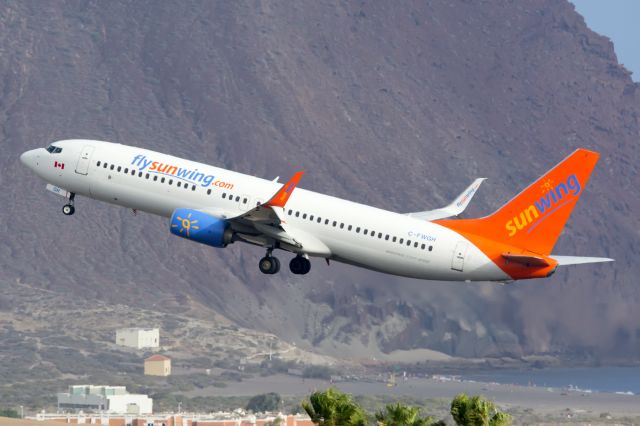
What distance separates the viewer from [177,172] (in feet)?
338

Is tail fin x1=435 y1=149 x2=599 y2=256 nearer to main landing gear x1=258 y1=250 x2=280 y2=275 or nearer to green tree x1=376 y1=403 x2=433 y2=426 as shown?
main landing gear x1=258 y1=250 x2=280 y2=275

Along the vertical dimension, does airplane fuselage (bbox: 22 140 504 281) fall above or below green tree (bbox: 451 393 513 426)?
above

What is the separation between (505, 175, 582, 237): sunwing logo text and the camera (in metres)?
100

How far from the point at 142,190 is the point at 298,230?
33.9ft

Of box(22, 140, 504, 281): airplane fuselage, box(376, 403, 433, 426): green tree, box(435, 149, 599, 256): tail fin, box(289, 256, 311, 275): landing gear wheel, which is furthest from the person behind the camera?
box(289, 256, 311, 275): landing gear wheel

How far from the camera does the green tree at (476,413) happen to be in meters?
60.7

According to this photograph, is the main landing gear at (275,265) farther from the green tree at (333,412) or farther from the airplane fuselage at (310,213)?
the green tree at (333,412)

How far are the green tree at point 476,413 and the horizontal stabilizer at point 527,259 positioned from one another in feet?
119

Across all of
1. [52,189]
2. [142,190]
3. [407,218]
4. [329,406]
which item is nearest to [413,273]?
[407,218]

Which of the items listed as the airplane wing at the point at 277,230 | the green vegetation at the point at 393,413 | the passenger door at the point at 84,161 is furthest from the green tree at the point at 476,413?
the passenger door at the point at 84,161

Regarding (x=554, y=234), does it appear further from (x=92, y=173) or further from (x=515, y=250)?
(x=92, y=173)

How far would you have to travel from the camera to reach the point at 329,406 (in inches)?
2496

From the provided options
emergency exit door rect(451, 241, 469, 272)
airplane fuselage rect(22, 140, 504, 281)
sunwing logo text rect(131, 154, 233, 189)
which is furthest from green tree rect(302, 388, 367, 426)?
sunwing logo text rect(131, 154, 233, 189)

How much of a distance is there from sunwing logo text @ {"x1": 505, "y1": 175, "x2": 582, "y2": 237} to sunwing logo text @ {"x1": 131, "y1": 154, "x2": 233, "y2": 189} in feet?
57.3
